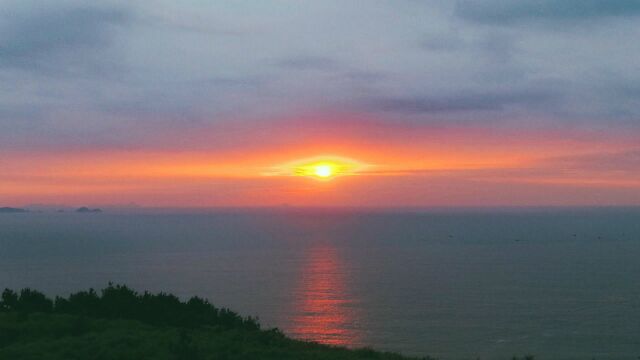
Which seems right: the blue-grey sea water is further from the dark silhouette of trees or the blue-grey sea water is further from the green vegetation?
the green vegetation

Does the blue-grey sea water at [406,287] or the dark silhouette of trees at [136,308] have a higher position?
the dark silhouette of trees at [136,308]

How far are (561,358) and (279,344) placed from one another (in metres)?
51.8

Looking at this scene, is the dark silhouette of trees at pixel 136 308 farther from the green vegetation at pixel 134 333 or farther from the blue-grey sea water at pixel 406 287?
the blue-grey sea water at pixel 406 287

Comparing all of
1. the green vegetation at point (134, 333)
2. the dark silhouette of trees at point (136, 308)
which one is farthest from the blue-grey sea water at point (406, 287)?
the green vegetation at point (134, 333)

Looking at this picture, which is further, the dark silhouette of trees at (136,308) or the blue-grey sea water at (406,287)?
the blue-grey sea water at (406,287)

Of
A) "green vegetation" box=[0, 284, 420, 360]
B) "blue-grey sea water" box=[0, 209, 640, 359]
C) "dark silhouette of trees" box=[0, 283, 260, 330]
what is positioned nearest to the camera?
"green vegetation" box=[0, 284, 420, 360]

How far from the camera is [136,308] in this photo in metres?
23.5

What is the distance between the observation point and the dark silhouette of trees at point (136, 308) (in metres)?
22.8

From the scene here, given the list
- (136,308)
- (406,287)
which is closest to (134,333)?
(136,308)

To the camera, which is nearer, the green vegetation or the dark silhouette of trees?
the green vegetation

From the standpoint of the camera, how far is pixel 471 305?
91.1 metres

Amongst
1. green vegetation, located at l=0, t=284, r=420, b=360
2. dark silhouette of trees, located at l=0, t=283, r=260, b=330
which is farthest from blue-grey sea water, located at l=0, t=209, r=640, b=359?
green vegetation, located at l=0, t=284, r=420, b=360

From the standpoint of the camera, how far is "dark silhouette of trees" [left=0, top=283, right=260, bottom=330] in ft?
74.8

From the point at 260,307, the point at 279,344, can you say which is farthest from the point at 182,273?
the point at 279,344
